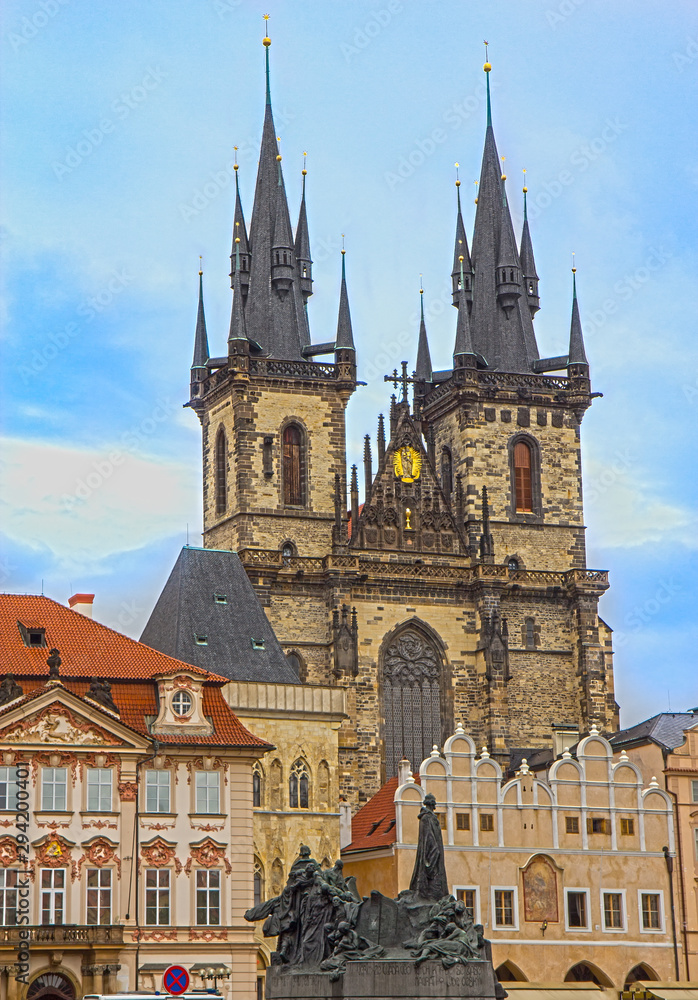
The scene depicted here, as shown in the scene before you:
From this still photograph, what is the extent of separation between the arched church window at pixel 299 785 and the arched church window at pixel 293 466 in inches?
777

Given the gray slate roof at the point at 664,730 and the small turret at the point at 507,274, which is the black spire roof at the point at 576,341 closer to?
the small turret at the point at 507,274

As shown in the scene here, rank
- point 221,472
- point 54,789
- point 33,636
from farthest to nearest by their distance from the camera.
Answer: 1. point 221,472
2. point 33,636
3. point 54,789

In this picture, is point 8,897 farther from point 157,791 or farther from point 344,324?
point 344,324

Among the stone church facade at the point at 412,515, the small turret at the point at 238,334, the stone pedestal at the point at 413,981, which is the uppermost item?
the small turret at the point at 238,334

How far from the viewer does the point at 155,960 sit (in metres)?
46.7

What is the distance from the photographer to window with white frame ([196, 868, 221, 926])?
4748cm

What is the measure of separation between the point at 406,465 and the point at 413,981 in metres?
44.6

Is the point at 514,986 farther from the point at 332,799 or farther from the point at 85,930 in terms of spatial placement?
the point at 85,930

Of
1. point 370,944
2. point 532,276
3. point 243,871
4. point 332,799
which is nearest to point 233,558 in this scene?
point 332,799

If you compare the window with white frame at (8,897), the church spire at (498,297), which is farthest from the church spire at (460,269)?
the window with white frame at (8,897)

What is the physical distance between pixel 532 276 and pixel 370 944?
51.4m

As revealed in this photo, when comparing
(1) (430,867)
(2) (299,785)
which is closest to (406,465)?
(2) (299,785)

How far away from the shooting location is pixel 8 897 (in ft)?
151

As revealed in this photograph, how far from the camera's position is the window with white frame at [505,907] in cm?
5350
